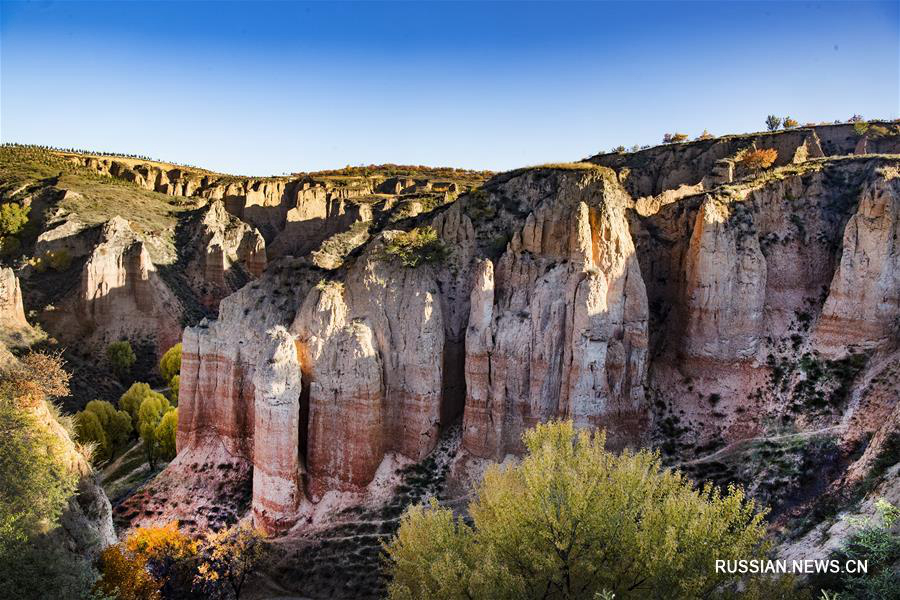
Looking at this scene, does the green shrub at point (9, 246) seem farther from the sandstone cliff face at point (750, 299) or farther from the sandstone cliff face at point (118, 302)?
the sandstone cliff face at point (750, 299)

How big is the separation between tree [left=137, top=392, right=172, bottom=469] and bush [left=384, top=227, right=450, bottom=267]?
960 inches

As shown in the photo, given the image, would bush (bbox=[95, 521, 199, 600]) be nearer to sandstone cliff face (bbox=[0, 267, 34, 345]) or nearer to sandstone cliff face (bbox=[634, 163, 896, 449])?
sandstone cliff face (bbox=[634, 163, 896, 449])

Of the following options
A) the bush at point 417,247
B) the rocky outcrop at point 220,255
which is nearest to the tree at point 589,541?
the bush at point 417,247

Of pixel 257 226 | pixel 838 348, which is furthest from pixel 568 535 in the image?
pixel 257 226

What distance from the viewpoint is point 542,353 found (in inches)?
955

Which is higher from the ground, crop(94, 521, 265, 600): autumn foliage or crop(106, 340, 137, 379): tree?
crop(106, 340, 137, 379): tree

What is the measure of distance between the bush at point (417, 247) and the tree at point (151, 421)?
24.4 meters

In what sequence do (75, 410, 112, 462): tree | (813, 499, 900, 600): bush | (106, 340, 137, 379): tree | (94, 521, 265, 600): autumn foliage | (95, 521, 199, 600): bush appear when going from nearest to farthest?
Result: (813, 499, 900, 600): bush, (95, 521, 199, 600): bush, (94, 521, 265, 600): autumn foliage, (75, 410, 112, 462): tree, (106, 340, 137, 379): tree

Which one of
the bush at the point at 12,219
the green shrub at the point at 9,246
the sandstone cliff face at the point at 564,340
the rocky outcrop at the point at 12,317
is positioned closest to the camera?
the sandstone cliff face at the point at 564,340

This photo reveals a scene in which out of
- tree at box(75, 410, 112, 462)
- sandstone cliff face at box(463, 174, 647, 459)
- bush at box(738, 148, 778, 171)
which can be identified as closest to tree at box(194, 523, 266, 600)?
sandstone cliff face at box(463, 174, 647, 459)

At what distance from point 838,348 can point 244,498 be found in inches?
1099

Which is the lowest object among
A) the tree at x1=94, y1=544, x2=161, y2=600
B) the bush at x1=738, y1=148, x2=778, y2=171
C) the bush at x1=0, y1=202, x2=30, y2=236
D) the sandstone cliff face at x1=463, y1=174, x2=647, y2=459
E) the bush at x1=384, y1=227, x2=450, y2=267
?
the tree at x1=94, y1=544, x2=161, y2=600

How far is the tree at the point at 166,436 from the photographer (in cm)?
3872

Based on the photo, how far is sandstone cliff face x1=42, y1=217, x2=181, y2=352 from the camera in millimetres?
58219
